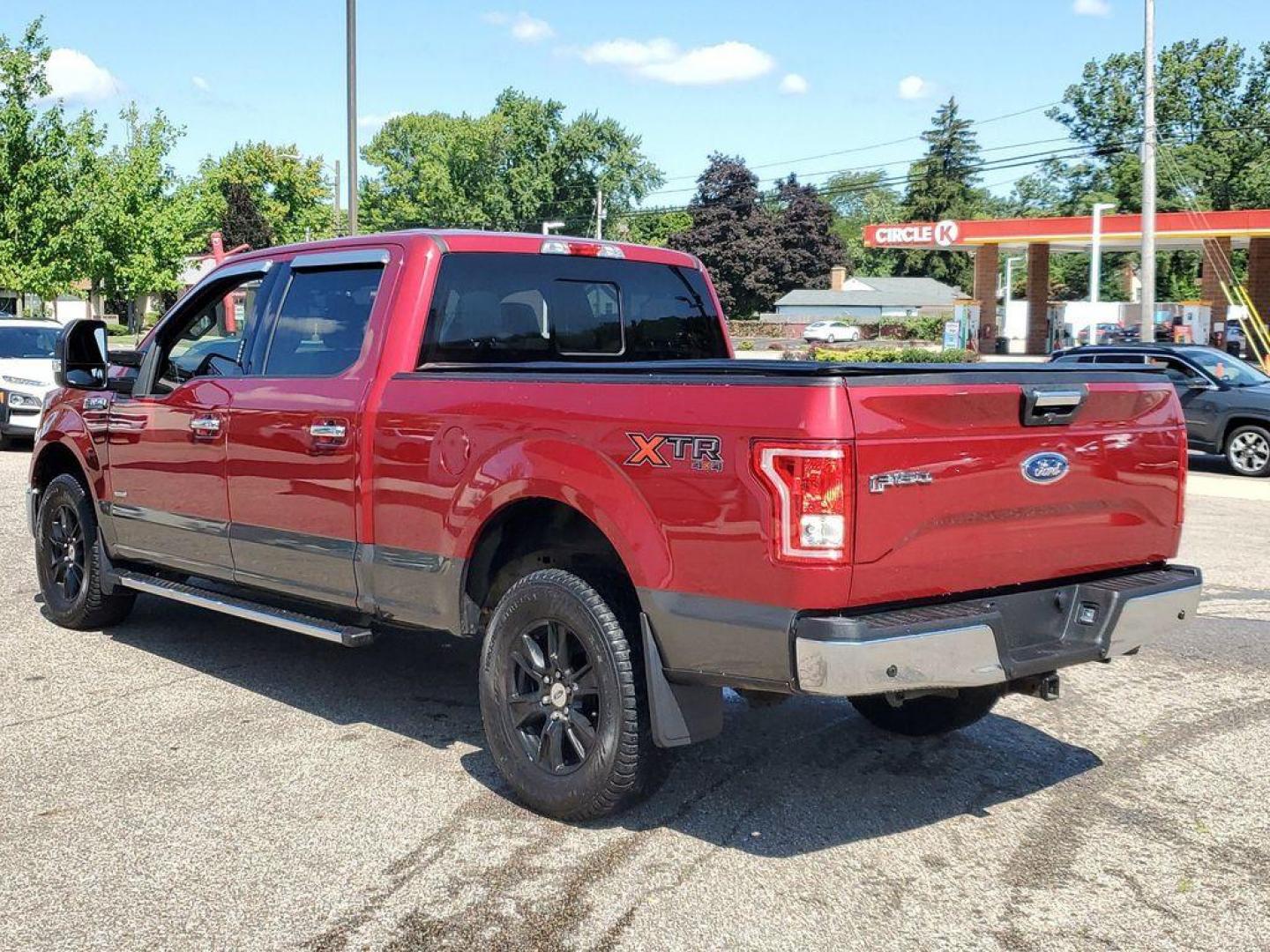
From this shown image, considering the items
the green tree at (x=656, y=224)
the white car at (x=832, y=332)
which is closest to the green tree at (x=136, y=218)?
the white car at (x=832, y=332)

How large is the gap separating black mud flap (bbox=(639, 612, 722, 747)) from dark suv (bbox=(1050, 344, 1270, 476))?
12.9 m

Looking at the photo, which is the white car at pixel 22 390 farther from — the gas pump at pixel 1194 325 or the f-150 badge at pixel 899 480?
the gas pump at pixel 1194 325

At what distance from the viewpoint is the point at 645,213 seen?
11275 centimetres

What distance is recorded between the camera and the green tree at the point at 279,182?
98062 mm

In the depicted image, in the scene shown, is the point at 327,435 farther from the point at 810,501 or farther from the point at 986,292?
the point at 986,292

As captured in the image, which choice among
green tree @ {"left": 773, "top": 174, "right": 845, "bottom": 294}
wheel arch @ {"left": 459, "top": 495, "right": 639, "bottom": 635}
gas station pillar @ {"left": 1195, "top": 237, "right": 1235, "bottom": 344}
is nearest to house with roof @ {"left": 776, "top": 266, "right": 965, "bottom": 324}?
green tree @ {"left": 773, "top": 174, "right": 845, "bottom": 294}

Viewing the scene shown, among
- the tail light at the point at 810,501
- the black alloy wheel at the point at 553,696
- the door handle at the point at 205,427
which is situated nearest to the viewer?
the tail light at the point at 810,501

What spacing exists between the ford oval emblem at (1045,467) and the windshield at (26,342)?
1680 centimetres

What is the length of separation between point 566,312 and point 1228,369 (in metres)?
13.1

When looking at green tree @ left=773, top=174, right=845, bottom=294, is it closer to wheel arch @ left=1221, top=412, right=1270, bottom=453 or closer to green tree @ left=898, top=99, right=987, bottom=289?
green tree @ left=898, top=99, right=987, bottom=289

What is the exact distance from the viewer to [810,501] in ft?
12.4

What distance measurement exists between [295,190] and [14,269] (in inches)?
2817

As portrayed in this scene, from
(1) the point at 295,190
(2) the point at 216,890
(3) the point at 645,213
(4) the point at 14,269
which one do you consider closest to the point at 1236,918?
(2) the point at 216,890

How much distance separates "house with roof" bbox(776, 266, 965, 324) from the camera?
312 feet
